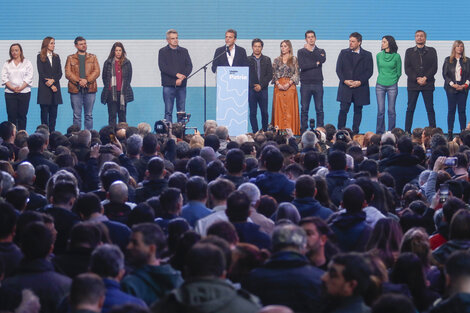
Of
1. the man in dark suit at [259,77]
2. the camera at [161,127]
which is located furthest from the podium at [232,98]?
the camera at [161,127]

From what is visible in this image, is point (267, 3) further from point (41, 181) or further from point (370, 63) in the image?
point (41, 181)

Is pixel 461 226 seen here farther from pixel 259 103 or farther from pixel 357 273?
pixel 259 103

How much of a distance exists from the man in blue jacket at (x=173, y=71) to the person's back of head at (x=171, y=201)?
24.6ft

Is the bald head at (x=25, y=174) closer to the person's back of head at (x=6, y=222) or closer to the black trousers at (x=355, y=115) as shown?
the person's back of head at (x=6, y=222)

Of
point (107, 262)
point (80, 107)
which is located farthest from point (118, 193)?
point (80, 107)

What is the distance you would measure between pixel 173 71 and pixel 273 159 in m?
6.76

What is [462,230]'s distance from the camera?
4457mm

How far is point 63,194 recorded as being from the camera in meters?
5.19

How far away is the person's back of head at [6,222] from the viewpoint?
4.38 m

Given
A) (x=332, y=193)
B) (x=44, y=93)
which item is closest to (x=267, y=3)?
(x=44, y=93)

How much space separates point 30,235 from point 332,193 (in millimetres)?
3030

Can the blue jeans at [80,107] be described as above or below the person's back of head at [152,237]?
above

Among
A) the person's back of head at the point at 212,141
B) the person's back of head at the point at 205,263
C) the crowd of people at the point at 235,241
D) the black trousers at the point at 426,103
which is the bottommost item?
the crowd of people at the point at 235,241

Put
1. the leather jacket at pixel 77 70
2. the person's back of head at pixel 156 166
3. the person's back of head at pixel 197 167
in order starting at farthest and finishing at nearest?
the leather jacket at pixel 77 70 → the person's back of head at pixel 197 167 → the person's back of head at pixel 156 166
